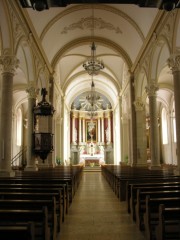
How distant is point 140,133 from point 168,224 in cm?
1215

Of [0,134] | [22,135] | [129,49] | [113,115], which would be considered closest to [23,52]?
[0,134]

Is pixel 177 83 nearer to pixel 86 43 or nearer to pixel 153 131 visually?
pixel 153 131

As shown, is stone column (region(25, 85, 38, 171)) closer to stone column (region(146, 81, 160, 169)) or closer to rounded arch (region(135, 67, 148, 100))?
stone column (region(146, 81, 160, 169))

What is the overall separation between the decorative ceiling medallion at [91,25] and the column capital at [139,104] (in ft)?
13.5

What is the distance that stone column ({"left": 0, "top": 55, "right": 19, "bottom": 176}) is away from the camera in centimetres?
835

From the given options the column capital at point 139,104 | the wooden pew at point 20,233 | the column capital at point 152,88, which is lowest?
the wooden pew at point 20,233

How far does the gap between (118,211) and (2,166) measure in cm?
441

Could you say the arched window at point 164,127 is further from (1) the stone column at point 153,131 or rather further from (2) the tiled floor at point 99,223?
(2) the tiled floor at point 99,223

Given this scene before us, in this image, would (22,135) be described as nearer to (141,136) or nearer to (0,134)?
(141,136)

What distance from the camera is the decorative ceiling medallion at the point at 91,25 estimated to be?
1366 cm

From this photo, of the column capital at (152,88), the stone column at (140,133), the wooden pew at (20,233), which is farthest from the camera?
the stone column at (140,133)

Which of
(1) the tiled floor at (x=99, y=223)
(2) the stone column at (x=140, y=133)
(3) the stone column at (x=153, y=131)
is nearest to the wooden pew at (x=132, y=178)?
(1) the tiled floor at (x=99, y=223)

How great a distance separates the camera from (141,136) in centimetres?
1523

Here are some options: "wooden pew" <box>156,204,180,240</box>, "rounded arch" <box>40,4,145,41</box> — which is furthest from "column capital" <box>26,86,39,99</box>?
"wooden pew" <box>156,204,180,240</box>
